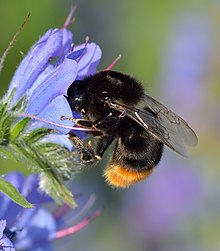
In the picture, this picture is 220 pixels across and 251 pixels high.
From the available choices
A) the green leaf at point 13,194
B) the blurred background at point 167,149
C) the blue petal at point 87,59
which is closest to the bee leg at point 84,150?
the blue petal at point 87,59

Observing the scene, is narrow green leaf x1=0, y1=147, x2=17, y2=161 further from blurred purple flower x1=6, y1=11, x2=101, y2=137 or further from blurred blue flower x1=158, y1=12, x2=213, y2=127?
blurred blue flower x1=158, y1=12, x2=213, y2=127

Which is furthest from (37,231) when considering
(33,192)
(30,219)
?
(33,192)

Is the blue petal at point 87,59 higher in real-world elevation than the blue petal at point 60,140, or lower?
higher

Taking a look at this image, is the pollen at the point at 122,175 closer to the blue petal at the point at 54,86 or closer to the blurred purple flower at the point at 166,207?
the blue petal at the point at 54,86

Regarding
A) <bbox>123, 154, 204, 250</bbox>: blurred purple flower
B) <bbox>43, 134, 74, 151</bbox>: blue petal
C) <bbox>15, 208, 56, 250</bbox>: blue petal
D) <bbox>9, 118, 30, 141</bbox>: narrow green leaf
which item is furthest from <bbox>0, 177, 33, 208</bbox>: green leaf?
<bbox>123, 154, 204, 250</bbox>: blurred purple flower

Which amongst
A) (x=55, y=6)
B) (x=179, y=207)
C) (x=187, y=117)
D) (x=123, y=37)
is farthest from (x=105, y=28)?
(x=179, y=207)

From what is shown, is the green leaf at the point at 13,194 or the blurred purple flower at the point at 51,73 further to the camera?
the blurred purple flower at the point at 51,73

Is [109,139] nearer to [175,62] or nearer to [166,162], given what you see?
[166,162]
